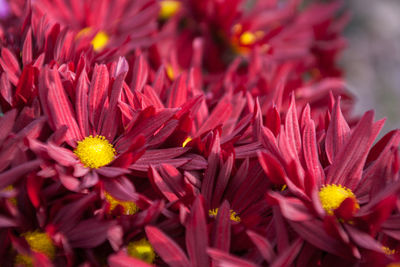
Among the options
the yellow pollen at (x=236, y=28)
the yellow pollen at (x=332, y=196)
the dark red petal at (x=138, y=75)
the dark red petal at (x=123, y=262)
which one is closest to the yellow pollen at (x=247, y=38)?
the yellow pollen at (x=236, y=28)

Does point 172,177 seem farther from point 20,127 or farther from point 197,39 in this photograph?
point 197,39

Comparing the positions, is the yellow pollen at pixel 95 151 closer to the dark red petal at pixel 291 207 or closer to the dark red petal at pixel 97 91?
the dark red petal at pixel 97 91

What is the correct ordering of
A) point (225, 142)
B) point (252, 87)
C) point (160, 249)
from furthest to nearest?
point (252, 87) < point (225, 142) < point (160, 249)

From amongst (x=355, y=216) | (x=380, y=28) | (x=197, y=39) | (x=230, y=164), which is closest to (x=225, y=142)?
(x=230, y=164)

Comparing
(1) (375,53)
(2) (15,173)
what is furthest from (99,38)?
(1) (375,53)

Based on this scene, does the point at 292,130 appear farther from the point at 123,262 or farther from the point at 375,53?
the point at 375,53
